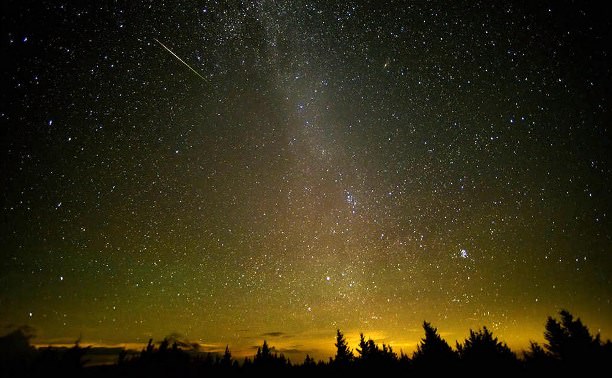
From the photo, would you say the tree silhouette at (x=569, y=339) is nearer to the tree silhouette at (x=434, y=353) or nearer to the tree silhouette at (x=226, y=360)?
the tree silhouette at (x=434, y=353)

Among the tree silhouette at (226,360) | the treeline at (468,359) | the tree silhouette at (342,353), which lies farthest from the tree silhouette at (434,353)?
the tree silhouette at (226,360)

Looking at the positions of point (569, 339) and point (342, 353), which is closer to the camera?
point (569, 339)

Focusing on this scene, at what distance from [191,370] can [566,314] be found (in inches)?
2096

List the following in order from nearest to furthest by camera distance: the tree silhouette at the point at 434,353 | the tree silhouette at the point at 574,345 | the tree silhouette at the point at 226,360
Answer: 1. the tree silhouette at the point at 574,345
2. the tree silhouette at the point at 434,353
3. the tree silhouette at the point at 226,360

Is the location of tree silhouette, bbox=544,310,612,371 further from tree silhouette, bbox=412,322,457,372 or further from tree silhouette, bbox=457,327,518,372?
tree silhouette, bbox=412,322,457,372

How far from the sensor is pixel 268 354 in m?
45.9

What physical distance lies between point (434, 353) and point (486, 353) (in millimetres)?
3848

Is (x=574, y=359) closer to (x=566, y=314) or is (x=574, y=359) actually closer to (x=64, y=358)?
(x=566, y=314)

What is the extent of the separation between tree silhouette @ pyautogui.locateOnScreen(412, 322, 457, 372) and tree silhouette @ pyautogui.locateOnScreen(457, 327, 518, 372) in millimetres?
1284

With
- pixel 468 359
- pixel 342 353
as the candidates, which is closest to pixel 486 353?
pixel 468 359

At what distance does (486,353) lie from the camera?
21.5 meters

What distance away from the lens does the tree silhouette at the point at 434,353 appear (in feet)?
72.2

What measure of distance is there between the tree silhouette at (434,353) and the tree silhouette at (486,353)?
1.28 m

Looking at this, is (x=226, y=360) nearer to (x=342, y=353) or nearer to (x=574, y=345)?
(x=342, y=353)
